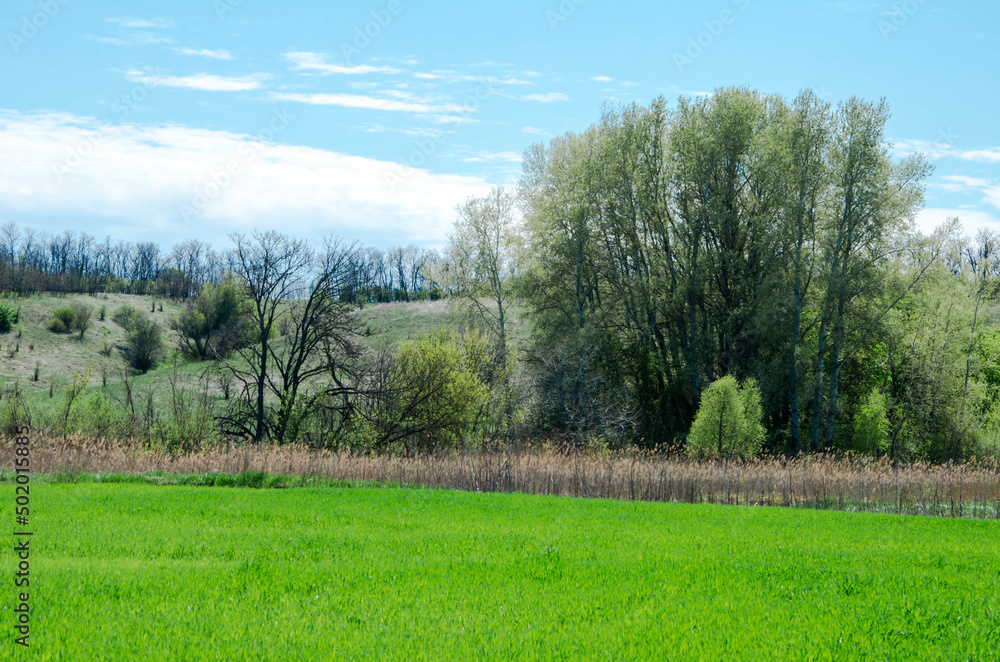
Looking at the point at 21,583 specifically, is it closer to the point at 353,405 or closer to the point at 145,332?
the point at 353,405

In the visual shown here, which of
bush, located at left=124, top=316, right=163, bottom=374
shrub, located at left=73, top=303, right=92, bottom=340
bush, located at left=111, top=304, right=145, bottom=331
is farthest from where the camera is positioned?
shrub, located at left=73, top=303, right=92, bottom=340

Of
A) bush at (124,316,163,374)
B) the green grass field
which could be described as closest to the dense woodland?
the green grass field

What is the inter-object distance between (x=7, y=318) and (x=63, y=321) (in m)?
4.87

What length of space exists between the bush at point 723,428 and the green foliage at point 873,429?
23.0 feet

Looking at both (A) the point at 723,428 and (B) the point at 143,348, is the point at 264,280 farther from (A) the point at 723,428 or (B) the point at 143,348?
(B) the point at 143,348

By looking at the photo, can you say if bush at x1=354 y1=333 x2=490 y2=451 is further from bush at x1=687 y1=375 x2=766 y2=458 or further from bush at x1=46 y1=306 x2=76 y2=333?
bush at x1=46 y1=306 x2=76 y2=333

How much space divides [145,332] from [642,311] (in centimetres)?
5042

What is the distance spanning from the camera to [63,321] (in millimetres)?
76875

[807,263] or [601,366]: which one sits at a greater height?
[807,263]

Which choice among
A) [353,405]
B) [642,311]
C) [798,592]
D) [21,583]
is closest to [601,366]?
[642,311]

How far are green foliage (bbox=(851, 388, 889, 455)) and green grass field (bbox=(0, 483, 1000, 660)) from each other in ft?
67.4

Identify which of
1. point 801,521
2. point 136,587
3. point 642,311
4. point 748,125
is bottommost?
point 801,521

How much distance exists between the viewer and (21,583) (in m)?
7.00

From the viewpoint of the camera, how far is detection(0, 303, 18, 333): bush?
73.2 metres
